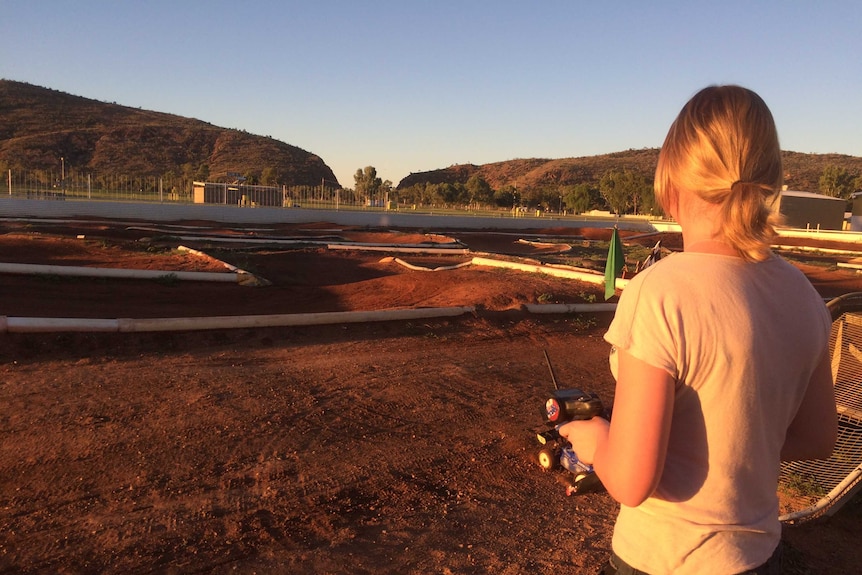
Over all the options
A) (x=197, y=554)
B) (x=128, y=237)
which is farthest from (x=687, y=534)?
(x=128, y=237)

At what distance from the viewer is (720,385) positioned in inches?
52.6

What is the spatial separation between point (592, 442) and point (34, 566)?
117 inches

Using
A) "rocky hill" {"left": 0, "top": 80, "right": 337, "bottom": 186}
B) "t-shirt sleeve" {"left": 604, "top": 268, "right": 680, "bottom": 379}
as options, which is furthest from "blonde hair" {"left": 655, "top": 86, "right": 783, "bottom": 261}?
"rocky hill" {"left": 0, "top": 80, "right": 337, "bottom": 186}

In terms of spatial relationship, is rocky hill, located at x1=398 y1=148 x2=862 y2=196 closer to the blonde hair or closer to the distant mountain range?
the distant mountain range

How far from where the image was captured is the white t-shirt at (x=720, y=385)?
1306 millimetres

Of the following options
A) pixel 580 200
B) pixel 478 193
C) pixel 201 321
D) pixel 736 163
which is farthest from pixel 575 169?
pixel 736 163

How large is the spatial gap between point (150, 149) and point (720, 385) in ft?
306

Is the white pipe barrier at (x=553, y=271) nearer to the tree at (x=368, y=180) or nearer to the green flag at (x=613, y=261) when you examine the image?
the green flag at (x=613, y=261)

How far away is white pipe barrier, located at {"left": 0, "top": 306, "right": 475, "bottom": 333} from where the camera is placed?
23.6 feet

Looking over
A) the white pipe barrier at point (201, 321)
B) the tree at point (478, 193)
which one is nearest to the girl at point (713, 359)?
the white pipe barrier at point (201, 321)

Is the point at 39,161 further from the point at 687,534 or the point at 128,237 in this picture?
the point at 687,534

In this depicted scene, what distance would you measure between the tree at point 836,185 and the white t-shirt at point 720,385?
85.0 m

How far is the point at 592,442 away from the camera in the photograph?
1516mm

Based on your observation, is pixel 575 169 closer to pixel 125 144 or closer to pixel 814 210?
pixel 814 210
